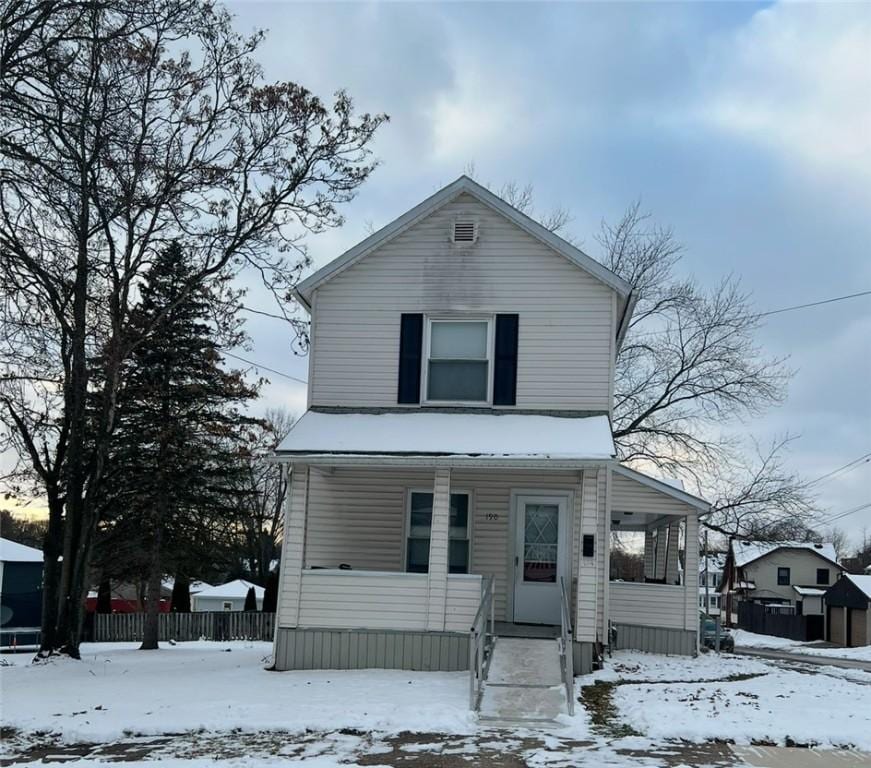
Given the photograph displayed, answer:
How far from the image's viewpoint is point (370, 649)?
14.3m

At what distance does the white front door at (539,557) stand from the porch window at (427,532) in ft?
2.94

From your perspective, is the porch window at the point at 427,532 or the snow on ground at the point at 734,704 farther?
the porch window at the point at 427,532

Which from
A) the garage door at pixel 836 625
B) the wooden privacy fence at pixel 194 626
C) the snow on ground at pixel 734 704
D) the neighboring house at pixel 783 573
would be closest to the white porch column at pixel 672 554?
the snow on ground at pixel 734 704

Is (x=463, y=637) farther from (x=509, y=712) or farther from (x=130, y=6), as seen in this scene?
(x=130, y=6)

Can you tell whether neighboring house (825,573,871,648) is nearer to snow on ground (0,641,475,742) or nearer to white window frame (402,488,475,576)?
white window frame (402,488,475,576)

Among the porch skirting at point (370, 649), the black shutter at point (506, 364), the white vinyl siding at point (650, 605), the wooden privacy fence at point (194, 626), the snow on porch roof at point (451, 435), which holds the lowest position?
the wooden privacy fence at point (194, 626)

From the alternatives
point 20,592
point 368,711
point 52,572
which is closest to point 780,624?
point 20,592

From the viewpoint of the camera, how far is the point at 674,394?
29891 millimetres

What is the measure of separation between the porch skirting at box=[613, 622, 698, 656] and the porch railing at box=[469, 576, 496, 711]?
3.87m

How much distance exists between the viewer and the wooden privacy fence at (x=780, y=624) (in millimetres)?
48906

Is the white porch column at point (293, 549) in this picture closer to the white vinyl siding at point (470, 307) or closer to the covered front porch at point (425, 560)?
the covered front porch at point (425, 560)

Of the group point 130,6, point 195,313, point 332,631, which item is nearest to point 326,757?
point 332,631

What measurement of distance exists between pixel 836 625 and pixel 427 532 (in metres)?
38.1

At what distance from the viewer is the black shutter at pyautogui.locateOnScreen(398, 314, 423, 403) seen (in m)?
16.0
